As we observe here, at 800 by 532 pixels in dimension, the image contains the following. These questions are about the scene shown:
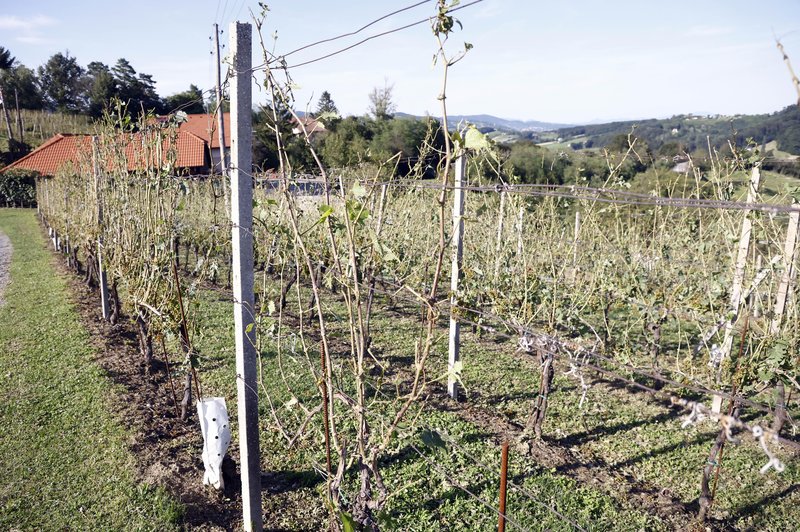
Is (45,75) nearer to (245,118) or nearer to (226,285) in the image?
(226,285)

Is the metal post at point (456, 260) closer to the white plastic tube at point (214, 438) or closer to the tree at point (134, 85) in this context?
the white plastic tube at point (214, 438)

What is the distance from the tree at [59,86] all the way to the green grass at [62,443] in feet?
126

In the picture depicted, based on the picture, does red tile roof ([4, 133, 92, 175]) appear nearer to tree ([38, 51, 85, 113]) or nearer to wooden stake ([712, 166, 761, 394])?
tree ([38, 51, 85, 113])

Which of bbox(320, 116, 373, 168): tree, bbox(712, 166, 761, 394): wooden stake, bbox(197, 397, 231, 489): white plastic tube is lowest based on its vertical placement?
bbox(197, 397, 231, 489): white plastic tube

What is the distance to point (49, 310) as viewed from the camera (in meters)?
6.93

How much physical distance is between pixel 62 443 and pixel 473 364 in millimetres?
3506

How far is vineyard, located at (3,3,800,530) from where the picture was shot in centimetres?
218

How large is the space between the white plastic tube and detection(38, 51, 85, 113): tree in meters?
42.1

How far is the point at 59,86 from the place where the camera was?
38.0m

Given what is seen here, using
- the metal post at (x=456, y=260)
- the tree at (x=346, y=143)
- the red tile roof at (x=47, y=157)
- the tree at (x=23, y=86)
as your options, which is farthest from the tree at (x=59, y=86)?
the metal post at (x=456, y=260)

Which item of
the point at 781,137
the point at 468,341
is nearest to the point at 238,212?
the point at 781,137

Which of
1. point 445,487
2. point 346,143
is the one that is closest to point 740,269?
point 445,487

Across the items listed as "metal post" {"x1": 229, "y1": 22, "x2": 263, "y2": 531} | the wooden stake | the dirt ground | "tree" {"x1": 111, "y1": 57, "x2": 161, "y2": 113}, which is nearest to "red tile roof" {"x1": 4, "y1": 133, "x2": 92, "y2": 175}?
"tree" {"x1": 111, "y1": 57, "x2": 161, "y2": 113}

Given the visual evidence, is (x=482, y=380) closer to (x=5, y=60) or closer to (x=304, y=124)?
(x=304, y=124)
